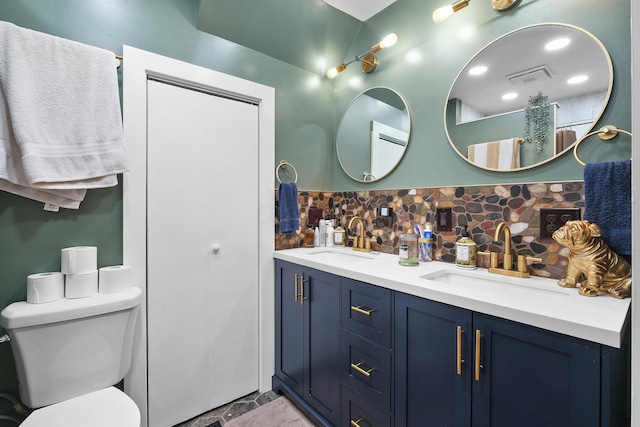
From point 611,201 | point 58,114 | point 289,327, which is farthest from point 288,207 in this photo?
point 611,201

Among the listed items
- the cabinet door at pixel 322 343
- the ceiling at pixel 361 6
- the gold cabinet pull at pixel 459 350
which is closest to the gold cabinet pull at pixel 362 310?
the cabinet door at pixel 322 343

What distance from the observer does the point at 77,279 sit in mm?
1292

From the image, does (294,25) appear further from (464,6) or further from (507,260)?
(507,260)

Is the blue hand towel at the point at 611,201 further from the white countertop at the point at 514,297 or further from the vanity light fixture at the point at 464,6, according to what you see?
the vanity light fixture at the point at 464,6

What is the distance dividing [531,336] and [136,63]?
2.06m

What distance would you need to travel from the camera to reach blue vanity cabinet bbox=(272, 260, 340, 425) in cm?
152

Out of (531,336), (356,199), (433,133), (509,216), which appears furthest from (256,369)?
(433,133)

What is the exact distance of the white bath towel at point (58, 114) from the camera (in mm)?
1154

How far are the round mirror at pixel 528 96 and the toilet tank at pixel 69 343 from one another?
1904 mm

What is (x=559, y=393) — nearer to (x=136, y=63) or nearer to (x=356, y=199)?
(x=356, y=199)

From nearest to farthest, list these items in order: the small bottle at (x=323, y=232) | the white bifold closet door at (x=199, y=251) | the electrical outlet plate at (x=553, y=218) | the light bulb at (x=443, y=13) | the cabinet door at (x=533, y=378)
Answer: the cabinet door at (x=533, y=378) → the electrical outlet plate at (x=553, y=218) → the light bulb at (x=443, y=13) → the white bifold closet door at (x=199, y=251) → the small bottle at (x=323, y=232)

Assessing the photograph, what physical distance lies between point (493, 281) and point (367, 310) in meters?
0.60

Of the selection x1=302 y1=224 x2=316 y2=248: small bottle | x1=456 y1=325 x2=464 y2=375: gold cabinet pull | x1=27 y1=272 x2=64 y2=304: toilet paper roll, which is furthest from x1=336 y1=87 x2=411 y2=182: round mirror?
x1=27 y1=272 x2=64 y2=304: toilet paper roll

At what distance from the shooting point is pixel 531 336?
0.84m
